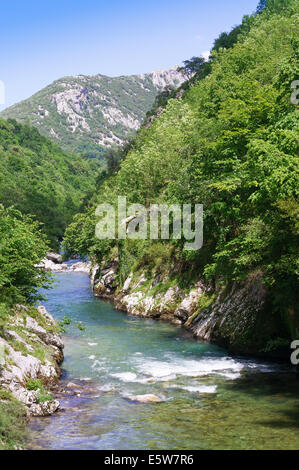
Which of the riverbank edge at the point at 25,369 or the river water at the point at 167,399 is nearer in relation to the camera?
the river water at the point at 167,399

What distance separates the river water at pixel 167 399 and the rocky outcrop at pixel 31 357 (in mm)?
884

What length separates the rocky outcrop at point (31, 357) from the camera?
1812cm

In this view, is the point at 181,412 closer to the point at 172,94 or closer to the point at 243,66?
the point at 243,66

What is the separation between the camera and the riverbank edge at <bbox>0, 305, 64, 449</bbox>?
614 inches

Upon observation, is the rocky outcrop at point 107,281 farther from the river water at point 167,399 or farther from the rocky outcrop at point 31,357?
the rocky outcrop at point 31,357

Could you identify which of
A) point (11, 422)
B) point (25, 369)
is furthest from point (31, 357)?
point (11, 422)

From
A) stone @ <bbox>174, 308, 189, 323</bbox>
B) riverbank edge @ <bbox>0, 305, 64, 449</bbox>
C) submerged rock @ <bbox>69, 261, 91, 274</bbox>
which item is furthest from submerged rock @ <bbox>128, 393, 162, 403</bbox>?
submerged rock @ <bbox>69, 261, 91, 274</bbox>

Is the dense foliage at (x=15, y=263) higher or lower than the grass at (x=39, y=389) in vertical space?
higher

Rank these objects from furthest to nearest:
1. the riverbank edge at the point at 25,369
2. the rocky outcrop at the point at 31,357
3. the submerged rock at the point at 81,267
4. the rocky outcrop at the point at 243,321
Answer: the submerged rock at the point at 81,267 < the rocky outcrop at the point at 243,321 < the rocky outcrop at the point at 31,357 < the riverbank edge at the point at 25,369

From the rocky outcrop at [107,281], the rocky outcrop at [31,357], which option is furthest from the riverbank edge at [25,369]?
the rocky outcrop at [107,281]

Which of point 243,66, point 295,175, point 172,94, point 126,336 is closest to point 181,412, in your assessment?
point 295,175

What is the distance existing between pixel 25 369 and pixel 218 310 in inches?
601

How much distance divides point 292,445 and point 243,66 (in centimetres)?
4905

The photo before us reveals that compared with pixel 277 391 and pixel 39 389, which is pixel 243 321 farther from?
pixel 39 389
